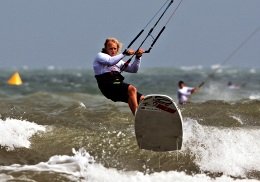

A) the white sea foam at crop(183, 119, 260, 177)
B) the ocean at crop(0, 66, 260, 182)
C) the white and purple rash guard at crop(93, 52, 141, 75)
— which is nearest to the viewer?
the ocean at crop(0, 66, 260, 182)

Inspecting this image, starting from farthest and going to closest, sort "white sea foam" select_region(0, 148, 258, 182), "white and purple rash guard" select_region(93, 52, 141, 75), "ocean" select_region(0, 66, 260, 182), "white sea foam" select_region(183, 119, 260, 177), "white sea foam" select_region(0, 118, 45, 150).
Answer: "white sea foam" select_region(0, 118, 45, 150) → "white sea foam" select_region(183, 119, 260, 177) → "white and purple rash guard" select_region(93, 52, 141, 75) → "ocean" select_region(0, 66, 260, 182) → "white sea foam" select_region(0, 148, 258, 182)

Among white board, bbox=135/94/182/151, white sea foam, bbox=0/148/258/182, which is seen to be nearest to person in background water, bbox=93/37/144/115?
white board, bbox=135/94/182/151

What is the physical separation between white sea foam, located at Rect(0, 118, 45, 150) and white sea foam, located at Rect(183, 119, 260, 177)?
10.2ft

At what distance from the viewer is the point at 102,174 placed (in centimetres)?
841

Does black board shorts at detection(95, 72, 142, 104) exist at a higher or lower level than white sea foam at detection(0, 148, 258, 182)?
higher

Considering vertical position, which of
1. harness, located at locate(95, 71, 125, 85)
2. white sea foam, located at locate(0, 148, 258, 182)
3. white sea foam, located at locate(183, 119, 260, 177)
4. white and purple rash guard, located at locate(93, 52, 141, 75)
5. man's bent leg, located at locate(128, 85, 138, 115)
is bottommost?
white sea foam, located at locate(0, 148, 258, 182)

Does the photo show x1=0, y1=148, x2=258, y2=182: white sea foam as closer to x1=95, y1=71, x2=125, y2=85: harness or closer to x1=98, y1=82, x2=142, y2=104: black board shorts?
x1=98, y1=82, x2=142, y2=104: black board shorts

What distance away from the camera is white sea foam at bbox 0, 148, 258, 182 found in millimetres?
8281

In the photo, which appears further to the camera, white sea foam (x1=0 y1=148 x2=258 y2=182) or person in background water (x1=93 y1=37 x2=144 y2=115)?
person in background water (x1=93 y1=37 x2=144 y2=115)

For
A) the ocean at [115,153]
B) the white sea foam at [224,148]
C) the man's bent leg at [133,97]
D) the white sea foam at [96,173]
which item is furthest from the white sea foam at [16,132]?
the white sea foam at [224,148]

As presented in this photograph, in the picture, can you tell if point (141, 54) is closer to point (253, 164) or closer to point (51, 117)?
point (253, 164)

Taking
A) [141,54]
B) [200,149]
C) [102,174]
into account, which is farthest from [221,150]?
[102,174]

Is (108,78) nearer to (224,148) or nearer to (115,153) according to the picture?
(115,153)

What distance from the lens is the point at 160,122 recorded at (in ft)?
31.6
